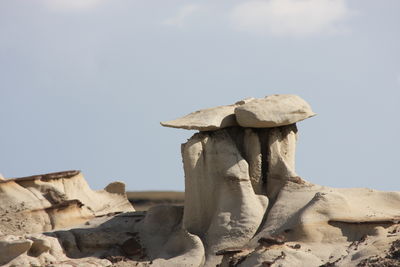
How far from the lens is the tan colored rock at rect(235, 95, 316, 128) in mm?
32156

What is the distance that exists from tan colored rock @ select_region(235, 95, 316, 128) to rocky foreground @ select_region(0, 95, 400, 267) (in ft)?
0.08

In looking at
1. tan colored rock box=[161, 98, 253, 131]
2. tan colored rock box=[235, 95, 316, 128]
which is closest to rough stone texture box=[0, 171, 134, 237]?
tan colored rock box=[161, 98, 253, 131]

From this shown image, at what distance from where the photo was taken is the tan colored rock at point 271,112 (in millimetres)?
32156

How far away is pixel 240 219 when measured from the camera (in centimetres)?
3153

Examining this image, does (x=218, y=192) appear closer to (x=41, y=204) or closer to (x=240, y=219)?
(x=240, y=219)

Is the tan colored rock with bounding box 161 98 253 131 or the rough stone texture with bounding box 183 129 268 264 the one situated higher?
the tan colored rock with bounding box 161 98 253 131

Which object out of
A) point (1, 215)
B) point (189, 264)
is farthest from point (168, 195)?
point (189, 264)

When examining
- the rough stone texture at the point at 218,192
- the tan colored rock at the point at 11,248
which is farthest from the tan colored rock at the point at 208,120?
the tan colored rock at the point at 11,248

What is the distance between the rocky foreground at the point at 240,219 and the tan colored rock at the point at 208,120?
0.03 meters

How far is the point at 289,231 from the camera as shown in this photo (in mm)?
30594

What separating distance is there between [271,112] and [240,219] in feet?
9.22

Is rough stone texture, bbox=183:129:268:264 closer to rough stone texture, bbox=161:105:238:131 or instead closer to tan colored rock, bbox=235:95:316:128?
rough stone texture, bbox=161:105:238:131

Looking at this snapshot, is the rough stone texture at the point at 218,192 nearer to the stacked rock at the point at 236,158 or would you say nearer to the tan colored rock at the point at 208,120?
the stacked rock at the point at 236,158

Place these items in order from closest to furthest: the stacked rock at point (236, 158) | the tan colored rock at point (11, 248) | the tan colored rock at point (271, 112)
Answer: the tan colored rock at point (11, 248) < the stacked rock at point (236, 158) < the tan colored rock at point (271, 112)
